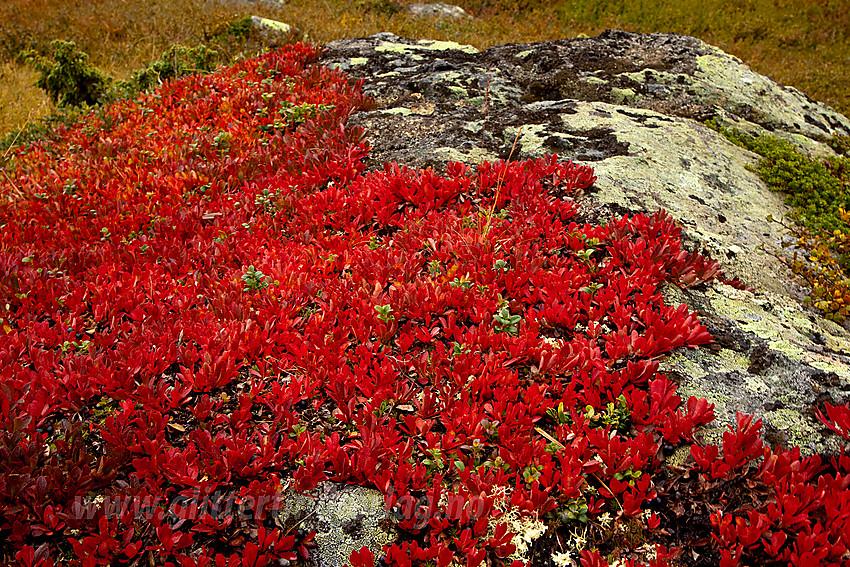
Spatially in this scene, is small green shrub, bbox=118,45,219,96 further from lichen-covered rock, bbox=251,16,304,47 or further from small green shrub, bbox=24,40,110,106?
lichen-covered rock, bbox=251,16,304,47

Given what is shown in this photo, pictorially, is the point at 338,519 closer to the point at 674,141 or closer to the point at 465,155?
the point at 465,155

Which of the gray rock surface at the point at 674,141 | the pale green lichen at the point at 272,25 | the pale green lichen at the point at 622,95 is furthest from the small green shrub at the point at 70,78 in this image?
the pale green lichen at the point at 622,95

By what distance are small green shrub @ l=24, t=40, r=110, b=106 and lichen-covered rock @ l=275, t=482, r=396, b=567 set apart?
922 cm

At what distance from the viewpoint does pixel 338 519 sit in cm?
272

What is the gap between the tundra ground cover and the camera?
8.54ft

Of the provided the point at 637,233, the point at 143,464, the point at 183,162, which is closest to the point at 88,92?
the point at 183,162

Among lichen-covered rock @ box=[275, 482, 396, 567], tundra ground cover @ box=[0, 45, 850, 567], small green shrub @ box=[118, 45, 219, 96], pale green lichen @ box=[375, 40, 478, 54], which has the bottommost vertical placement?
lichen-covered rock @ box=[275, 482, 396, 567]

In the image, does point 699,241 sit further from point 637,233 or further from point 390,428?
point 390,428

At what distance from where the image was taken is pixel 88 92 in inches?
367

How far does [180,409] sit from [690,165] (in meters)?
5.75

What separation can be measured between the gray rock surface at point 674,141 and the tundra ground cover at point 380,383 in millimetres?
268

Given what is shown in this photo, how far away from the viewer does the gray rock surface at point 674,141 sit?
3.50 m

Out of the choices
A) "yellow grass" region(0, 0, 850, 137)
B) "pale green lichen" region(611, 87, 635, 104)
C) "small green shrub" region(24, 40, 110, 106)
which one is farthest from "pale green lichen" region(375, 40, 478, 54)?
"small green shrub" region(24, 40, 110, 106)

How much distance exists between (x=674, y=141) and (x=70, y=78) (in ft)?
32.5
